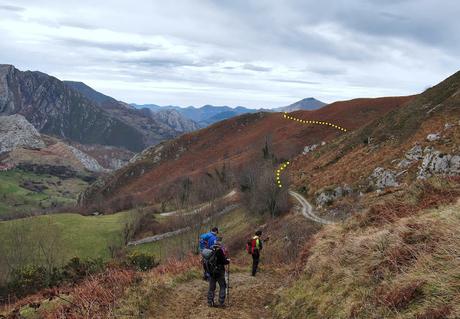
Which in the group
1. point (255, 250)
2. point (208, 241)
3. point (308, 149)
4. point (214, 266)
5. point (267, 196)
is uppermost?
point (308, 149)

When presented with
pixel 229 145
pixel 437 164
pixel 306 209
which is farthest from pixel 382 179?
pixel 229 145

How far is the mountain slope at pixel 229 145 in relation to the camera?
113125 millimetres

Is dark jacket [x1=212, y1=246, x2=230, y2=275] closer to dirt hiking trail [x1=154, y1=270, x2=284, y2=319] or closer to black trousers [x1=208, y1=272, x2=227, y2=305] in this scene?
black trousers [x1=208, y1=272, x2=227, y2=305]

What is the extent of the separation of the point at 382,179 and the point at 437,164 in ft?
22.7

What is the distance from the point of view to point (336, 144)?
83312 millimetres

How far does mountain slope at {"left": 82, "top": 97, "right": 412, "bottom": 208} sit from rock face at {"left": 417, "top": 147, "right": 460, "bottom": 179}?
54.0 meters

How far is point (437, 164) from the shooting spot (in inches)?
1737

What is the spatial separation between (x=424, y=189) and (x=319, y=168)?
194ft

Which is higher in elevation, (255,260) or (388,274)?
(388,274)

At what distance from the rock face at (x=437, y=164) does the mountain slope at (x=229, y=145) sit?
2125 inches

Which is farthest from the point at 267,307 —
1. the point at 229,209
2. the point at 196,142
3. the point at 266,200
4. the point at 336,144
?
the point at 196,142

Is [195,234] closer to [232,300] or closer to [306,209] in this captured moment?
[306,209]

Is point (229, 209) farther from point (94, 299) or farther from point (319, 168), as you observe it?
point (94, 299)

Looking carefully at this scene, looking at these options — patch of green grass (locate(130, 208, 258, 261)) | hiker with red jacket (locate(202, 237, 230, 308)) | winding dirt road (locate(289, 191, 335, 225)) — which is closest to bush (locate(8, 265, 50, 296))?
hiker with red jacket (locate(202, 237, 230, 308))
